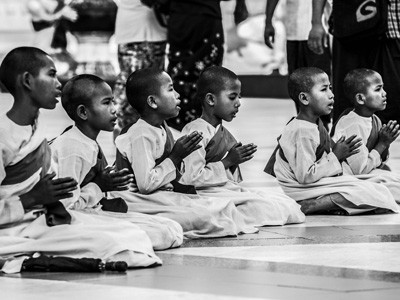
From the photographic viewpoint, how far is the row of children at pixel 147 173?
5344 millimetres

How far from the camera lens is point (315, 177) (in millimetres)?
7285

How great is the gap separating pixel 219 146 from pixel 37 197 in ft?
5.81

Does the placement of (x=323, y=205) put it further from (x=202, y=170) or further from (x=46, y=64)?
(x=46, y=64)

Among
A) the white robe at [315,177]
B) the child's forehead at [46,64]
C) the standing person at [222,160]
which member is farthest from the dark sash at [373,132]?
the child's forehead at [46,64]

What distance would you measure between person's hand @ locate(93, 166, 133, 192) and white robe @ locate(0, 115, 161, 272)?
26 cm

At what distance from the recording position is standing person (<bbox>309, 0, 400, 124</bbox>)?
Answer: 7.98 metres

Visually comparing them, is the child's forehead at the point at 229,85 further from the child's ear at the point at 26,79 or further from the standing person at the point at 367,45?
the child's ear at the point at 26,79

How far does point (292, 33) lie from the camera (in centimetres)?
921

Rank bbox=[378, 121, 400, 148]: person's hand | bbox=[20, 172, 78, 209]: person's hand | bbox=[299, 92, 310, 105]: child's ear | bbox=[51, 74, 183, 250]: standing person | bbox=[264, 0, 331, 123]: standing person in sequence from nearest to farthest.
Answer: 1. bbox=[20, 172, 78, 209]: person's hand
2. bbox=[51, 74, 183, 250]: standing person
3. bbox=[299, 92, 310, 105]: child's ear
4. bbox=[378, 121, 400, 148]: person's hand
5. bbox=[264, 0, 331, 123]: standing person

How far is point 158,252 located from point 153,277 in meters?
0.73

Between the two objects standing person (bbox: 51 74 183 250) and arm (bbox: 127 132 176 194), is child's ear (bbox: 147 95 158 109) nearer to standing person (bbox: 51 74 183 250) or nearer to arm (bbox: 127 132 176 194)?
arm (bbox: 127 132 176 194)

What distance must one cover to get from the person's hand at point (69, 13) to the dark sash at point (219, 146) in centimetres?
1376

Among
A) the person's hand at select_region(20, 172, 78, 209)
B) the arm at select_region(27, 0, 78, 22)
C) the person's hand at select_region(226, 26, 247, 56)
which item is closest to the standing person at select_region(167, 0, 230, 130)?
the person's hand at select_region(20, 172, 78, 209)

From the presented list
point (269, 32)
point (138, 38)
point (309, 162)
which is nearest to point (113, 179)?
point (309, 162)
